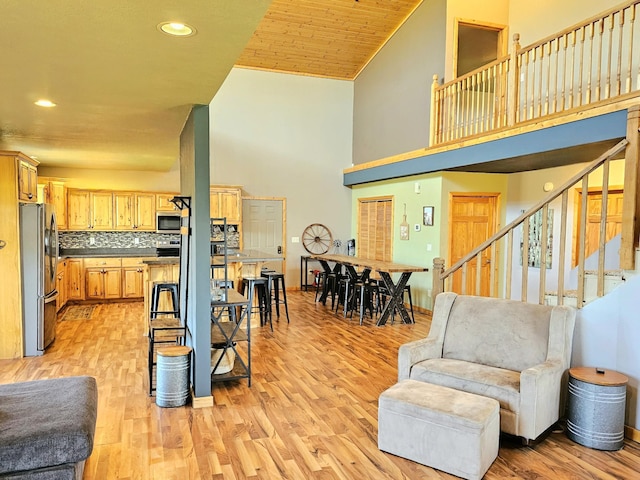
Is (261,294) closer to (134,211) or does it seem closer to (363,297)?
(363,297)

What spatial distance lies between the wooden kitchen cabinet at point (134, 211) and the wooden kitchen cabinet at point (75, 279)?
2.86 feet

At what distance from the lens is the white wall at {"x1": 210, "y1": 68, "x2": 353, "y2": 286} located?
916 centimetres

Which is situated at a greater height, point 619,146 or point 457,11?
point 457,11

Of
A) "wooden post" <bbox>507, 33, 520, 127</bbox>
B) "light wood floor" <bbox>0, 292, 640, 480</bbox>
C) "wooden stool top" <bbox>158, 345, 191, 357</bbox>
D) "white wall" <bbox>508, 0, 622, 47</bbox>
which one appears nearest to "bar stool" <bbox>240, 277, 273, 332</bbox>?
"light wood floor" <bbox>0, 292, 640, 480</bbox>

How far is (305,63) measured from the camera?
930 centimetres

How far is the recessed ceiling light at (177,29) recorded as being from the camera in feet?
6.81

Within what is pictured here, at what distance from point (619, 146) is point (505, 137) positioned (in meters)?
2.23

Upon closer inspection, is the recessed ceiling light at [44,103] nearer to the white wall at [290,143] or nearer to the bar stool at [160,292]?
the bar stool at [160,292]

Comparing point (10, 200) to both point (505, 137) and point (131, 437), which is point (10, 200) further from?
point (505, 137)

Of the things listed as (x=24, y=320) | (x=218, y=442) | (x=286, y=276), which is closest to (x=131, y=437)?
(x=218, y=442)

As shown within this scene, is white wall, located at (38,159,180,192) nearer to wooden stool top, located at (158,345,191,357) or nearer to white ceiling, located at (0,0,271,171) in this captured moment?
white ceiling, located at (0,0,271,171)

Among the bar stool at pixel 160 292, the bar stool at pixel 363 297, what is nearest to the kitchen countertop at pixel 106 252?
the bar stool at pixel 160 292

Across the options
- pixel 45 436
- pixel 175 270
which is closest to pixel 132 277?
pixel 175 270

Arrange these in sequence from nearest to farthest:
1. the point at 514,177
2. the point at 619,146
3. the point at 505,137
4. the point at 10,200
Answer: the point at 619,146, the point at 10,200, the point at 505,137, the point at 514,177
